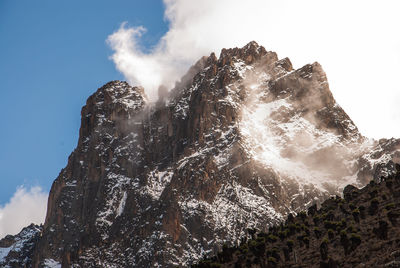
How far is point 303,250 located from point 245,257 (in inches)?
412

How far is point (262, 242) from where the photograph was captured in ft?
284

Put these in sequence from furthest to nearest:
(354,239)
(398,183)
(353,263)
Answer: (398,183)
(354,239)
(353,263)

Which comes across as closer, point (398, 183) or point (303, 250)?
point (303, 250)

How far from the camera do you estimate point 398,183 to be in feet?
295

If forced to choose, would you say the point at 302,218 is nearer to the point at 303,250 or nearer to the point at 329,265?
the point at 303,250

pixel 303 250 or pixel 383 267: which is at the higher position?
pixel 303 250

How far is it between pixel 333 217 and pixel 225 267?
62.7 ft

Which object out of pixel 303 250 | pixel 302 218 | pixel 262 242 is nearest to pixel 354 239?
pixel 303 250

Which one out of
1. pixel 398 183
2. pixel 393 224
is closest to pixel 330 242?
pixel 393 224

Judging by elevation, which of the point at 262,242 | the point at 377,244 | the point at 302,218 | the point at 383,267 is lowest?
the point at 383,267

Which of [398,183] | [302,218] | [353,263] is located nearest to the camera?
[353,263]

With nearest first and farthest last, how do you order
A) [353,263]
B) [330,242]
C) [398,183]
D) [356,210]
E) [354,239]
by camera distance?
[353,263]
[354,239]
[330,242]
[356,210]
[398,183]

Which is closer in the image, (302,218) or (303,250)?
(303,250)

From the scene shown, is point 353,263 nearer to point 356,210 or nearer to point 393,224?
point 393,224
